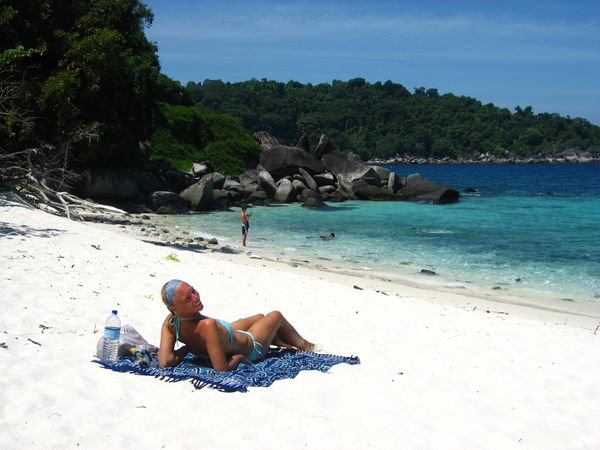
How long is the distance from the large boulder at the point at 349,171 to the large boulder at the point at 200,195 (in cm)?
1082

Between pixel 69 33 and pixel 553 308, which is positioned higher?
pixel 69 33

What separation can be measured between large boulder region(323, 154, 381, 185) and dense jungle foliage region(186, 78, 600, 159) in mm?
84264

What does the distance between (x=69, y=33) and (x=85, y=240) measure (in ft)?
38.2

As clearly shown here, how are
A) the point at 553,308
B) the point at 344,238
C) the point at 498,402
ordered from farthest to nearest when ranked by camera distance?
the point at 344,238 → the point at 553,308 → the point at 498,402

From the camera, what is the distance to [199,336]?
16.1 ft

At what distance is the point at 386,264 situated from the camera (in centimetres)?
1452

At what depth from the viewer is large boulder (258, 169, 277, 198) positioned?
3166 centimetres

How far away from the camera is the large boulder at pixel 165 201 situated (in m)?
24.8

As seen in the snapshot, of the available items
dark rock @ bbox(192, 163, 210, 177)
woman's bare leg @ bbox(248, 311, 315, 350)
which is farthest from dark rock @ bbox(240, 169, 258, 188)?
woman's bare leg @ bbox(248, 311, 315, 350)

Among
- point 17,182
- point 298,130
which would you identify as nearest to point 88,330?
point 17,182

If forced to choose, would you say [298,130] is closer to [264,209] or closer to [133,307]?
[264,209]

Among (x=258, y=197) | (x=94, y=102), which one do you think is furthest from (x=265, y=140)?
(x=94, y=102)

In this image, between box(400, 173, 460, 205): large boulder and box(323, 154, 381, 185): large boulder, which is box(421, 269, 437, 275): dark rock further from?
box(323, 154, 381, 185): large boulder

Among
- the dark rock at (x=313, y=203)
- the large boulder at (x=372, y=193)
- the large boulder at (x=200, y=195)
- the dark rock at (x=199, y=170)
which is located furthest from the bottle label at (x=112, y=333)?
the large boulder at (x=372, y=193)
